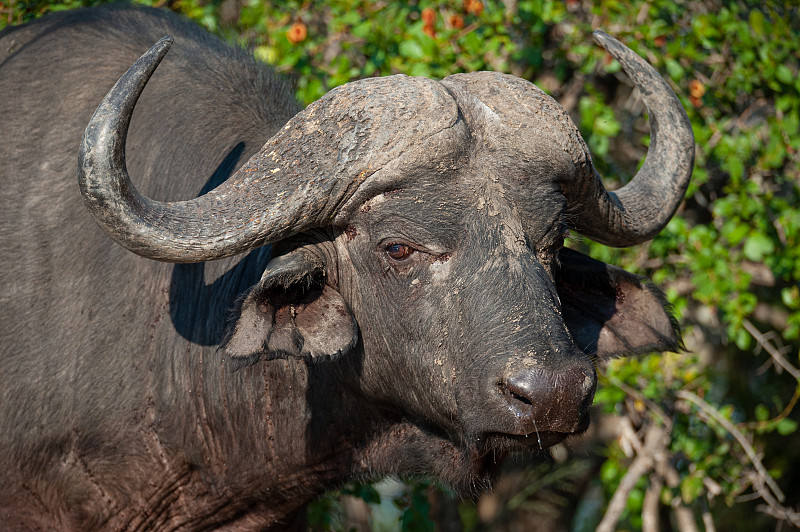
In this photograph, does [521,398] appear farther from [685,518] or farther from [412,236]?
[685,518]

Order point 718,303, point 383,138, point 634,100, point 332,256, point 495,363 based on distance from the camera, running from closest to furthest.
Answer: point 495,363 < point 383,138 < point 332,256 < point 718,303 < point 634,100

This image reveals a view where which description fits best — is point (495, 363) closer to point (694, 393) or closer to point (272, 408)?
point (272, 408)

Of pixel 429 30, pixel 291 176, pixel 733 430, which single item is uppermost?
pixel 291 176

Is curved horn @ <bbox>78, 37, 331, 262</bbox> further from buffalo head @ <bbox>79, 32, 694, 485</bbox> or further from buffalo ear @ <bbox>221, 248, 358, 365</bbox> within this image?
buffalo ear @ <bbox>221, 248, 358, 365</bbox>

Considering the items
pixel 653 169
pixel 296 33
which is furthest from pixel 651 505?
pixel 296 33

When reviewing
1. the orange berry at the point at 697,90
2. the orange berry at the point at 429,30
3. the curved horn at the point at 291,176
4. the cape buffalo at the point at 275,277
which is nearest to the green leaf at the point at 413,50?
the orange berry at the point at 429,30

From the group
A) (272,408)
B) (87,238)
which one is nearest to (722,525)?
(272,408)

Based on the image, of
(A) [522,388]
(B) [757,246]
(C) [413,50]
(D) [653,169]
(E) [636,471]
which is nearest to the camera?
(A) [522,388]

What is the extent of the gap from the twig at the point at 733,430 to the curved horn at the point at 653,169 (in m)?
2.35

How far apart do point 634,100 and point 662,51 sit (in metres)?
0.57

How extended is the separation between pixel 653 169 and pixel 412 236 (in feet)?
4.25

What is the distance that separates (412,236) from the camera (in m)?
3.16

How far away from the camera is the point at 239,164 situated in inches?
144

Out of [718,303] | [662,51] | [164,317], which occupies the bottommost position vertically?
[718,303]
